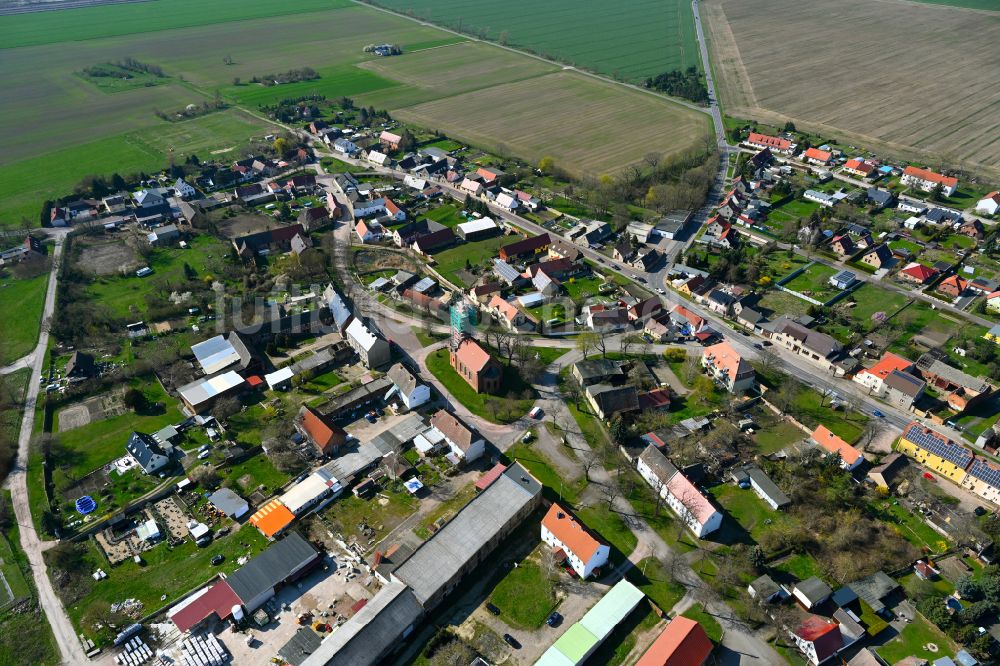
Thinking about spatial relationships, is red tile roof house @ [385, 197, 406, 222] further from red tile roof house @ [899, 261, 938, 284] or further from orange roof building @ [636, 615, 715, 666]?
orange roof building @ [636, 615, 715, 666]

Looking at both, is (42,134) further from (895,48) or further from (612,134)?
(895,48)

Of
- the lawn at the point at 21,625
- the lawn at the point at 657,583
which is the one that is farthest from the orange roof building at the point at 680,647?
the lawn at the point at 21,625

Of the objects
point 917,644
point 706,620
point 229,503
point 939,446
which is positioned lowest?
point 706,620

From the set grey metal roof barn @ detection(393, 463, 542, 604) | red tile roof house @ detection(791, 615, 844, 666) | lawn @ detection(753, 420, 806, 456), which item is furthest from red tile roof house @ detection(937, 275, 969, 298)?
grey metal roof barn @ detection(393, 463, 542, 604)

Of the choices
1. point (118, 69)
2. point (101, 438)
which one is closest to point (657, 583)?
point (101, 438)

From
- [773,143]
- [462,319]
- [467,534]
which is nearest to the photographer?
[467,534]

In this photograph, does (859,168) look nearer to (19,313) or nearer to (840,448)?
(840,448)

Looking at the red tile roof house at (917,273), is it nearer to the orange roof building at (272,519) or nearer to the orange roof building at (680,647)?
the orange roof building at (680,647)
